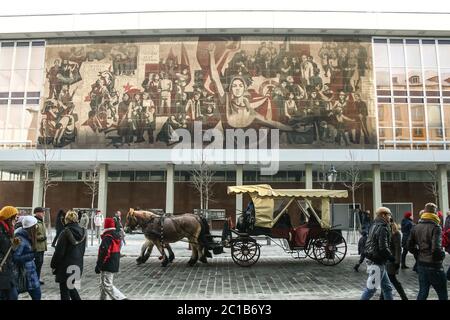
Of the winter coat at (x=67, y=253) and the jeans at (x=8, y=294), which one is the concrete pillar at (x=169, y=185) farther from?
the jeans at (x=8, y=294)

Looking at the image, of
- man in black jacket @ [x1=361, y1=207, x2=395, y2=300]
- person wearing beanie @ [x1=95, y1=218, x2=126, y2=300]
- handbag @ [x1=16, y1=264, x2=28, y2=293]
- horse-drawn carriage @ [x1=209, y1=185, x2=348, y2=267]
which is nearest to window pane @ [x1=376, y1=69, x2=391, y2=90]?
horse-drawn carriage @ [x1=209, y1=185, x2=348, y2=267]

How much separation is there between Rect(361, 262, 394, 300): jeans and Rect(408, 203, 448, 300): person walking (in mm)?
483

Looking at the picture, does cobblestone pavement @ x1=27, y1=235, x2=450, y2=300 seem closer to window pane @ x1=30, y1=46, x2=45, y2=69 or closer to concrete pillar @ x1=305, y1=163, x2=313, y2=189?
concrete pillar @ x1=305, y1=163, x2=313, y2=189

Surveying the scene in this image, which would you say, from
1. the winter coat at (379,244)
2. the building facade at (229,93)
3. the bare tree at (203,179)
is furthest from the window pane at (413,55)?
the winter coat at (379,244)

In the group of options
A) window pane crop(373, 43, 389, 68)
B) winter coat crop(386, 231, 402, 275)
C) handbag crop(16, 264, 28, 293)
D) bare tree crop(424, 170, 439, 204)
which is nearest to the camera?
handbag crop(16, 264, 28, 293)

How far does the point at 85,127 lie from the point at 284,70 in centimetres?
1756

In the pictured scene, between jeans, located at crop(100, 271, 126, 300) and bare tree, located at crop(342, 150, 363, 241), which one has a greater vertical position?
bare tree, located at crop(342, 150, 363, 241)

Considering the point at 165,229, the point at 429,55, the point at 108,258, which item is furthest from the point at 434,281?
the point at 429,55

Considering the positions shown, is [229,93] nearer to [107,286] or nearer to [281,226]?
[281,226]

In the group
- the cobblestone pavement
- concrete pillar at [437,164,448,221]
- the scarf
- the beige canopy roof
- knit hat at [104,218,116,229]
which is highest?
concrete pillar at [437,164,448,221]

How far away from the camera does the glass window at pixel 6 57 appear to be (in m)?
34.7

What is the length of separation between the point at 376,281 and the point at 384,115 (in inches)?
1154

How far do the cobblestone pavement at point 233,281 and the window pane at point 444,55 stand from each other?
26.4 m

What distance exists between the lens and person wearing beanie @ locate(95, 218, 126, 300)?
6828 millimetres
